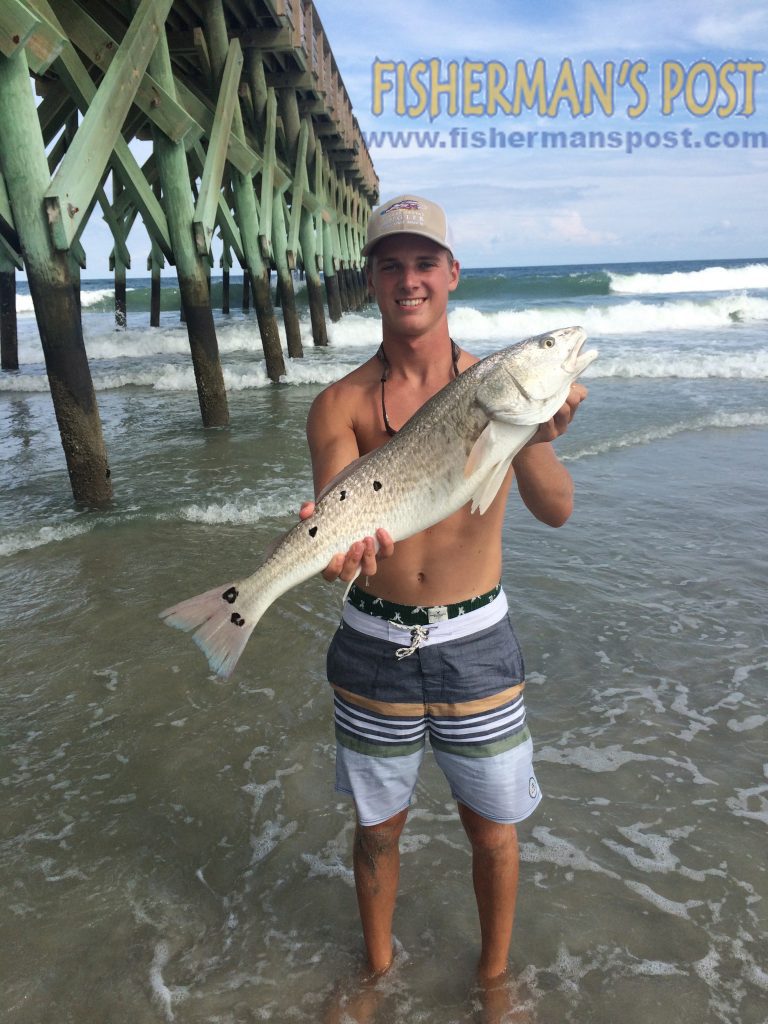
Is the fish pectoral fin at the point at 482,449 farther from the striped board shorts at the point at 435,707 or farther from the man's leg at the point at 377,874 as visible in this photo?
the man's leg at the point at 377,874

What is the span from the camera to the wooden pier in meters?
5.91

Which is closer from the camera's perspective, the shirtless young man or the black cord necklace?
the shirtless young man

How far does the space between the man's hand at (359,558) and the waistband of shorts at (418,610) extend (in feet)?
0.58

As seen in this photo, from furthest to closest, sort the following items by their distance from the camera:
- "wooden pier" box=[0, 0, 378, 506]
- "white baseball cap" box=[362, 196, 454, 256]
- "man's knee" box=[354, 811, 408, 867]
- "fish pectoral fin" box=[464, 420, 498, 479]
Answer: "wooden pier" box=[0, 0, 378, 506]
"man's knee" box=[354, 811, 408, 867]
"white baseball cap" box=[362, 196, 454, 256]
"fish pectoral fin" box=[464, 420, 498, 479]

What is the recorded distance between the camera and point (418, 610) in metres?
2.26

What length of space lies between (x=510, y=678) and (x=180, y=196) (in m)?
8.25

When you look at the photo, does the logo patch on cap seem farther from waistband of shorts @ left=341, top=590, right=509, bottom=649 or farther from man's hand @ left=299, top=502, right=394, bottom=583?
waistband of shorts @ left=341, top=590, right=509, bottom=649

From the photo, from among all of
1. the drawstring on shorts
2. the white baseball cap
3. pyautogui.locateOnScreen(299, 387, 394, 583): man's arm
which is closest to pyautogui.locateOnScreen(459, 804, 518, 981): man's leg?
the drawstring on shorts

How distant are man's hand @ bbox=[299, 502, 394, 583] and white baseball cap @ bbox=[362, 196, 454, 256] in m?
0.80

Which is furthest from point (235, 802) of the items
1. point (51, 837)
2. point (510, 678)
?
point (510, 678)

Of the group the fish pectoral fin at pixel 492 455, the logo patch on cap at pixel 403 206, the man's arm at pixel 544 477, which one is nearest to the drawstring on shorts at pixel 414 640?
the fish pectoral fin at pixel 492 455

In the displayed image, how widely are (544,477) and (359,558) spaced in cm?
64

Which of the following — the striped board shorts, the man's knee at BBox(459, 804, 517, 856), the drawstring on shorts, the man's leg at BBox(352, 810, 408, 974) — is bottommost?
the man's leg at BBox(352, 810, 408, 974)

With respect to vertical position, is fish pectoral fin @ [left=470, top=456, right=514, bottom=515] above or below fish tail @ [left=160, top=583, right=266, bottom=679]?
above
